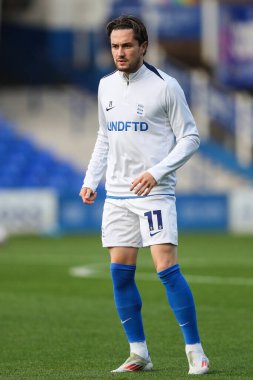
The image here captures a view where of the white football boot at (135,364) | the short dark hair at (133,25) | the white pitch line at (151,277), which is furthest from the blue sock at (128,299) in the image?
the white pitch line at (151,277)

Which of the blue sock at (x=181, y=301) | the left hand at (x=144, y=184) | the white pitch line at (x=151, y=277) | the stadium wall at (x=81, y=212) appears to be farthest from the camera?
the stadium wall at (x=81, y=212)

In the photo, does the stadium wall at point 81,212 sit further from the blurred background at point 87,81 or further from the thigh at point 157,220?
the thigh at point 157,220

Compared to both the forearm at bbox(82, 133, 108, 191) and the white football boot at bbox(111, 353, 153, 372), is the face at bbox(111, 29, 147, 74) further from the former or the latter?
the white football boot at bbox(111, 353, 153, 372)

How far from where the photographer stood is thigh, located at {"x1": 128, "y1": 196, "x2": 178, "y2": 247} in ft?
24.5

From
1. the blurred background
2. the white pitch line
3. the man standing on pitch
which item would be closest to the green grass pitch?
the white pitch line

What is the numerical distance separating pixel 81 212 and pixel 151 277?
11.4m

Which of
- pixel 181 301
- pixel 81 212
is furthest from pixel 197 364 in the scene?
pixel 81 212

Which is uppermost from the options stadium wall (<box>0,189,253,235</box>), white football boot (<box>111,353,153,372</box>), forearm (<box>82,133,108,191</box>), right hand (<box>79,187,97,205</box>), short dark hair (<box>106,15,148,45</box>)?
short dark hair (<box>106,15,148,45</box>)

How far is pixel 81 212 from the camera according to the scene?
2673cm

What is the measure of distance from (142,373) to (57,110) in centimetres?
2694

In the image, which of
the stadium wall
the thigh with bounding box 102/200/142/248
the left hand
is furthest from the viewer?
the stadium wall

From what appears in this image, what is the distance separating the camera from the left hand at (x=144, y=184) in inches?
287

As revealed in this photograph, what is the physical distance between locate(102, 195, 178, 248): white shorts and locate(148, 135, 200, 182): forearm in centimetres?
25

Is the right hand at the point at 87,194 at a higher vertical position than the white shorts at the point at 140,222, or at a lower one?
higher
